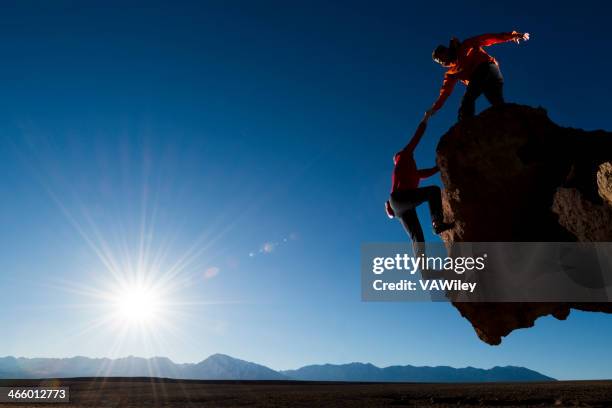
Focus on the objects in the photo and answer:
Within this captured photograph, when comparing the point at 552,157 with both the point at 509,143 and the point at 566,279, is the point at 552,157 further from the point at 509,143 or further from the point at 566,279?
the point at 566,279

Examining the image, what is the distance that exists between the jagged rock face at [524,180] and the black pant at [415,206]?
0.20 meters

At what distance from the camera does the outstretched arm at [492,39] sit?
Answer: 304 inches

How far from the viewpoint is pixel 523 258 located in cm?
764

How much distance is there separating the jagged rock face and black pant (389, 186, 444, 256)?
0.20m

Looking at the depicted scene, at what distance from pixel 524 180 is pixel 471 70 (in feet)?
7.10

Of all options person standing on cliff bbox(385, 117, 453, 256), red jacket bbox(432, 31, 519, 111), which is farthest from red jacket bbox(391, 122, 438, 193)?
red jacket bbox(432, 31, 519, 111)

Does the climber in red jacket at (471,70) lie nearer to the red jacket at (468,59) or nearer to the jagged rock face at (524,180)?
the red jacket at (468,59)

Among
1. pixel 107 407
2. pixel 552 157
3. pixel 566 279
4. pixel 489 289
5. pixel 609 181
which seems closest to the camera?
pixel 609 181

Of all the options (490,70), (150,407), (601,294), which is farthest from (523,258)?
(150,407)

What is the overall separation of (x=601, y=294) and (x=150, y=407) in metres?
52.4

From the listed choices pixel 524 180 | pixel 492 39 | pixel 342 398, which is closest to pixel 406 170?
pixel 524 180

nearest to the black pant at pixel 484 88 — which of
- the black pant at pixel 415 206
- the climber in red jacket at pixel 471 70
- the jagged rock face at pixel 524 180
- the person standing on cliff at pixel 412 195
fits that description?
the climber in red jacket at pixel 471 70

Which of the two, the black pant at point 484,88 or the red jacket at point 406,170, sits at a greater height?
the black pant at point 484,88

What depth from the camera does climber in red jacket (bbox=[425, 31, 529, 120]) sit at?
7824 mm
